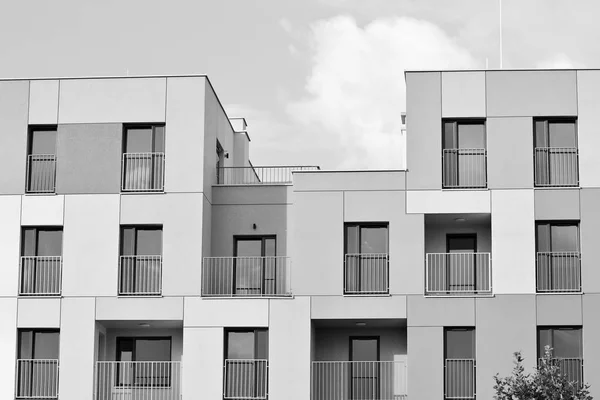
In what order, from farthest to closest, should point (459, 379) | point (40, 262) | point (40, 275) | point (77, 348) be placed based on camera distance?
point (40, 262), point (40, 275), point (77, 348), point (459, 379)

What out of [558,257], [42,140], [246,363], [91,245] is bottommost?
[246,363]

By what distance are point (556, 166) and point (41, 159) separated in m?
16.6

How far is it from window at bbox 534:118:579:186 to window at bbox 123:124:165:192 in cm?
1202

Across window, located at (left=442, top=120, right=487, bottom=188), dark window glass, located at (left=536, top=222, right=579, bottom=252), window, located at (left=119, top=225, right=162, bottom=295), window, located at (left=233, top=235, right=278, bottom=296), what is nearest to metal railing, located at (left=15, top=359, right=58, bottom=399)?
window, located at (left=119, top=225, right=162, bottom=295)

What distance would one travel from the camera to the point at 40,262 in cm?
3856

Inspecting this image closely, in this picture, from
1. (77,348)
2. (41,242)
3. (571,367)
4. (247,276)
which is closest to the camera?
(571,367)

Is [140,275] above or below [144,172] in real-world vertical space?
below

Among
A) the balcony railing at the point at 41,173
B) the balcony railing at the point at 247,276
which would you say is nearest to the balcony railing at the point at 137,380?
the balcony railing at the point at 247,276

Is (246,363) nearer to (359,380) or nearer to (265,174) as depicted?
(359,380)

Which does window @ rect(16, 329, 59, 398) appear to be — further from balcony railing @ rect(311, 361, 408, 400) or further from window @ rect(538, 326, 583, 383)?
window @ rect(538, 326, 583, 383)

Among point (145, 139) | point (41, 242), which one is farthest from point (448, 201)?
point (41, 242)

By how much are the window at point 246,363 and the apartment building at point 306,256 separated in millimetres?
45

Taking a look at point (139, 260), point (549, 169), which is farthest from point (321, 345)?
point (549, 169)

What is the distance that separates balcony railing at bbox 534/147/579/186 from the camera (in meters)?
37.7
